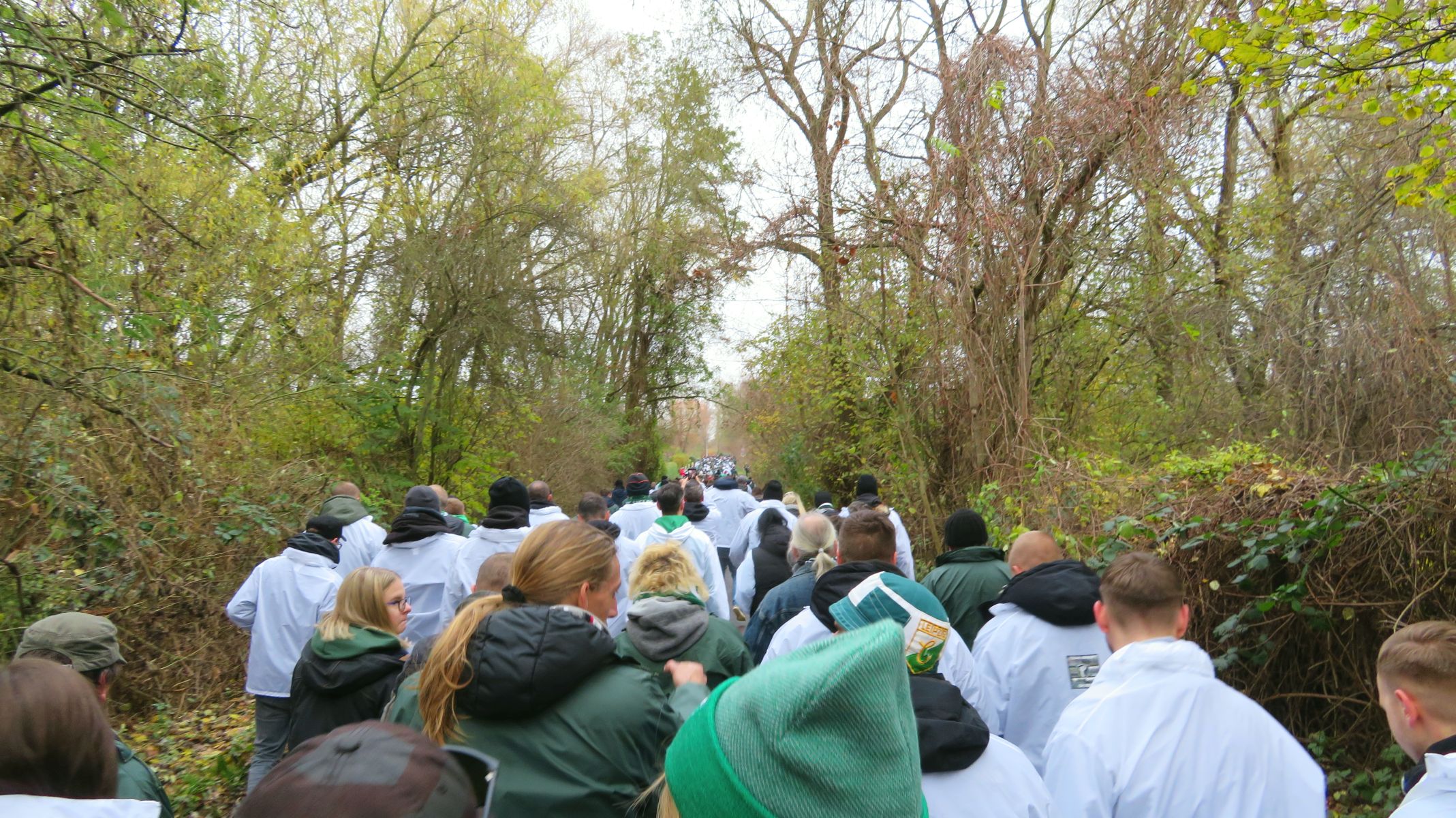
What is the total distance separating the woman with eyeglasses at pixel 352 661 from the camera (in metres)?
3.97

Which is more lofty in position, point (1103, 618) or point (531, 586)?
point (531, 586)

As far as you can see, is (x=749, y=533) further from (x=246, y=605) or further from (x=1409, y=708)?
(x=1409, y=708)

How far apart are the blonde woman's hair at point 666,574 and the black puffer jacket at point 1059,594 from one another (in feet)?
4.53

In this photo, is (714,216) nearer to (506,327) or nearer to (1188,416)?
(506,327)

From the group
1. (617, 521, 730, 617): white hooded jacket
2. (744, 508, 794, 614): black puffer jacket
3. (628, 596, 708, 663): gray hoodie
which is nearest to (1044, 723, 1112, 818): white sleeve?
(628, 596, 708, 663): gray hoodie

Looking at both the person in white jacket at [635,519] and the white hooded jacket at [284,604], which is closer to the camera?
the white hooded jacket at [284,604]

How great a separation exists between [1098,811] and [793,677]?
194 centimetres

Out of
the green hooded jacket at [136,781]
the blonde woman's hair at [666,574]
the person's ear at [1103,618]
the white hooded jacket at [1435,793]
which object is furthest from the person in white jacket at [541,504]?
the white hooded jacket at [1435,793]

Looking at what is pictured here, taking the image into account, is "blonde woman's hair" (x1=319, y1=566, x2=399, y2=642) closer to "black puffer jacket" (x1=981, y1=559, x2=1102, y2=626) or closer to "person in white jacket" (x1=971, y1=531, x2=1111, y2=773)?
"person in white jacket" (x1=971, y1=531, x2=1111, y2=773)

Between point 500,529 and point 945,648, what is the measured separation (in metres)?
3.87

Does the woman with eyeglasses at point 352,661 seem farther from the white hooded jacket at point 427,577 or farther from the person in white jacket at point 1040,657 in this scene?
the person in white jacket at point 1040,657

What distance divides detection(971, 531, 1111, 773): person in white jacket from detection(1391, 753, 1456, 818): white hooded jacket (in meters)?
1.61

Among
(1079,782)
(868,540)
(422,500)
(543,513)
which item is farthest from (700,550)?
(1079,782)

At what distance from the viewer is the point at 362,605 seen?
13.4ft
